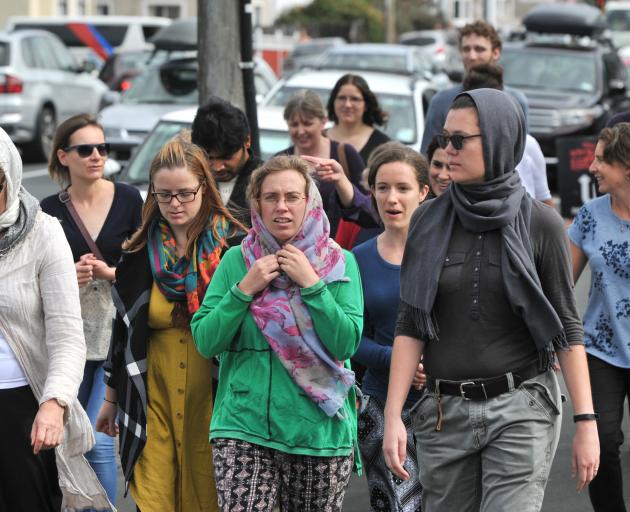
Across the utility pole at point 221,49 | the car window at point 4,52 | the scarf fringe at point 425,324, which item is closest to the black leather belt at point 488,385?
the scarf fringe at point 425,324

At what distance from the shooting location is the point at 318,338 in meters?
4.48

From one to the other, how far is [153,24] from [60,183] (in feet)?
98.6

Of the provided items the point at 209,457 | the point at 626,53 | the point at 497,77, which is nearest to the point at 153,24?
the point at 626,53

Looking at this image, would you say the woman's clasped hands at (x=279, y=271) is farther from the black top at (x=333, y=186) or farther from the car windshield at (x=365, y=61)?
the car windshield at (x=365, y=61)

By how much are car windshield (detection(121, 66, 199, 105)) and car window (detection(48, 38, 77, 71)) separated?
606cm

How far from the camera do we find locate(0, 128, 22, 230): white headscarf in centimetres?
427

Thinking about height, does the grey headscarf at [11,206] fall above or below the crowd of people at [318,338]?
above

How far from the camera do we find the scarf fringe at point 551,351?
13.2 ft

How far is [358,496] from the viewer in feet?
21.9

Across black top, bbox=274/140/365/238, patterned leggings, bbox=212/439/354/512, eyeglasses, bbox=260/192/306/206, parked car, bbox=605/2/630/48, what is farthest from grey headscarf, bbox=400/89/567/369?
parked car, bbox=605/2/630/48

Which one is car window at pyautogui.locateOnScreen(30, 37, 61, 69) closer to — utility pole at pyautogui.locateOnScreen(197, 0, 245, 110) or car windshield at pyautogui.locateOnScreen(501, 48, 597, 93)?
car windshield at pyautogui.locateOnScreen(501, 48, 597, 93)

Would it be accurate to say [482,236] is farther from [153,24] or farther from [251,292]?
[153,24]

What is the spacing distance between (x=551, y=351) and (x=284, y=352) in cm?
91

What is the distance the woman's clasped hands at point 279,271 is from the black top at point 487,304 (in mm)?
471
